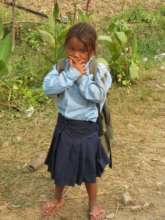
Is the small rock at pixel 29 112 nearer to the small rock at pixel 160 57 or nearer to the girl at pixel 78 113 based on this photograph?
the girl at pixel 78 113

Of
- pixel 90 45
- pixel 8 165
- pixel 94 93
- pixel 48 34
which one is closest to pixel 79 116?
pixel 94 93

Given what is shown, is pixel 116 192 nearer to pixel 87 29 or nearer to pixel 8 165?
pixel 8 165

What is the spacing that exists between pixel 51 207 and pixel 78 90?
881 millimetres

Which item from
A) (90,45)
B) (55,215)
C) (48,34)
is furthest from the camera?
(48,34)

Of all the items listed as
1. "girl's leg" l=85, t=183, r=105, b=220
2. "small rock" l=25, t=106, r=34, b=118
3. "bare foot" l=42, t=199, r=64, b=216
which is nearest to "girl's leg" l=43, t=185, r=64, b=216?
"bare foot" l=42, t=199, r=64, b=216

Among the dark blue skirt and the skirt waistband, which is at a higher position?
the skirt waistband

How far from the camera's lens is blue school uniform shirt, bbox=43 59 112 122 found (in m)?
3.18

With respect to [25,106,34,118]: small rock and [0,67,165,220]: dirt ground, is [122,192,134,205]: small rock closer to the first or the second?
[0,67,165,220]: dirt ground

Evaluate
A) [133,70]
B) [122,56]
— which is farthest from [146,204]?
[122,56]

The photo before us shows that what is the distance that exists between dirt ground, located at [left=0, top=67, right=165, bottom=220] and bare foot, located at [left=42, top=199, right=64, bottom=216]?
4 centimetres

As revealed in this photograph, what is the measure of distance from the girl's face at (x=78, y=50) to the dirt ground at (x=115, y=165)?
3.62ft

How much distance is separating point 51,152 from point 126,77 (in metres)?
2.30

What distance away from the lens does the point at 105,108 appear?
3475 mm

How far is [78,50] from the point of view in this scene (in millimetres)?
3180
